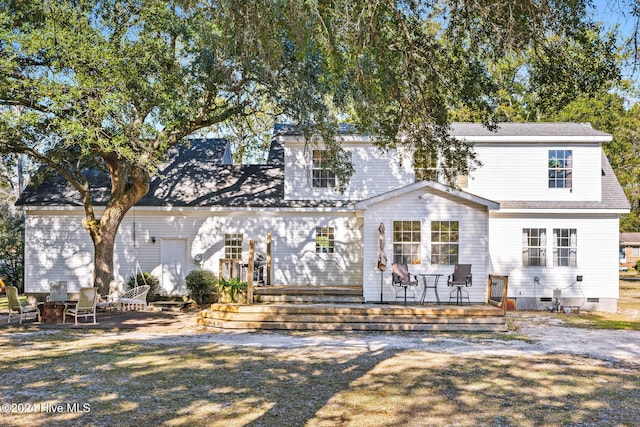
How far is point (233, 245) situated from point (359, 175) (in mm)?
4893

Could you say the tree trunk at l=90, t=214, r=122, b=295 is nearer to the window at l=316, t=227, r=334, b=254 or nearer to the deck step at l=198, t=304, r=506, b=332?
the deck step at l=198, t=304, r=506, b=332

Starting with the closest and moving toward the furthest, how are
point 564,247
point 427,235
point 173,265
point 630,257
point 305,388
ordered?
point 305,388
point 427,235
point 564,247
point 173,265
point 630,257

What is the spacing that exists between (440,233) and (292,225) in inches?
210

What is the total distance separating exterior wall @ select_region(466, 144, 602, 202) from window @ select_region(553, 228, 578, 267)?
1084 millimetres

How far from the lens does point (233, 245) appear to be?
20.8 meters

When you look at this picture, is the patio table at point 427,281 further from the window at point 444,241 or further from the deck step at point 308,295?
the deck step at point 308,295

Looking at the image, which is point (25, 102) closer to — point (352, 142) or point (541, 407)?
point (352, 142)

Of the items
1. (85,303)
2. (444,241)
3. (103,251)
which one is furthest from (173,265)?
(444,241)

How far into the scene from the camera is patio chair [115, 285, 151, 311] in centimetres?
1802

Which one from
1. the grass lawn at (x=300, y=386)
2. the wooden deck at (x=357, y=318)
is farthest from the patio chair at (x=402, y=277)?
the grass lawn at (x=300, y=386)

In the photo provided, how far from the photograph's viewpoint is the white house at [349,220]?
19625 mm

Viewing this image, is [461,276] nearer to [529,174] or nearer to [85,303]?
[529,174]

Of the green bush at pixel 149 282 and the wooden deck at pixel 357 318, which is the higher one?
the green bush at pixel 149 282

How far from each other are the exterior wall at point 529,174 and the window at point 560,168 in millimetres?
126
